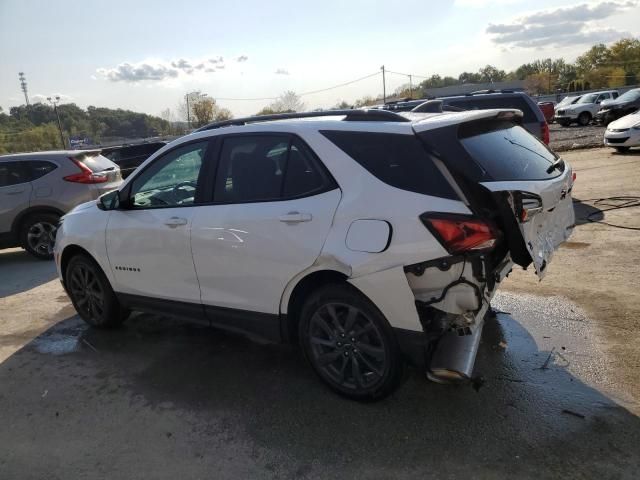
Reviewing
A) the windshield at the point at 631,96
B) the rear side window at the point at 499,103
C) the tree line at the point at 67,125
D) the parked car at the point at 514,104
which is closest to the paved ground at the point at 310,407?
the parked car at the point at 514,104

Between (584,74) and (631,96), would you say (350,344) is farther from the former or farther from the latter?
(584,74)

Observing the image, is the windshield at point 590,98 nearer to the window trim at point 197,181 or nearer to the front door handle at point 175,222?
the window trim at point 197,181

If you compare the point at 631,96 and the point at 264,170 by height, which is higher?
the point at 264,170

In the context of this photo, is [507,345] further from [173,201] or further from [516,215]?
[173,201]

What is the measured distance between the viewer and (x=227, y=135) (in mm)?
3854

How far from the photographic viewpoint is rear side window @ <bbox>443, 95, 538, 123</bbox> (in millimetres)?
9549

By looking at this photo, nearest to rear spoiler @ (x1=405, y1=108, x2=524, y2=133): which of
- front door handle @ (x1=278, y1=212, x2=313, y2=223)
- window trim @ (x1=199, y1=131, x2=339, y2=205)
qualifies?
window trim @ (x1=199, y1=131, x2=339, y2=205)

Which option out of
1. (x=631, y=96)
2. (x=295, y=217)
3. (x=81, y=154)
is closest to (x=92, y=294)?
(x=295, y=217)

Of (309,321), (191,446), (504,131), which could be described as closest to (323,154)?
(309,321)

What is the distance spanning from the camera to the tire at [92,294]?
190 inches

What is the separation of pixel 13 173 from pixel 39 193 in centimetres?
62

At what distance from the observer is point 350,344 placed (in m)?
3.28

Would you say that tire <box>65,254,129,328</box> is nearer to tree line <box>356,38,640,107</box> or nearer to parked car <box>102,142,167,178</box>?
parked car <box>102,142,167,178</box>

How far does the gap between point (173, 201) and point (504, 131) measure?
257cm
